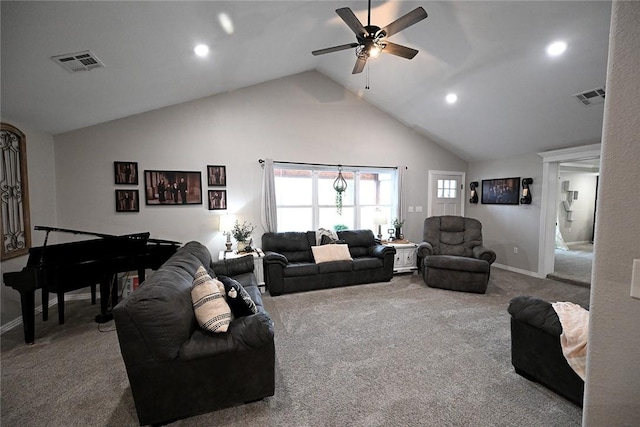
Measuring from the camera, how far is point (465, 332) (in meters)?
2.86

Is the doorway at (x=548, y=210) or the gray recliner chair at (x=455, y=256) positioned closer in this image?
the gray recliner chair at (x=455, y=256)

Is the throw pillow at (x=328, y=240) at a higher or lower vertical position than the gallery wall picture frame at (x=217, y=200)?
lower

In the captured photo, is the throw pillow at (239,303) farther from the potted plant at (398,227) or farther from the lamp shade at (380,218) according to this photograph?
the potted plant at (398,227)

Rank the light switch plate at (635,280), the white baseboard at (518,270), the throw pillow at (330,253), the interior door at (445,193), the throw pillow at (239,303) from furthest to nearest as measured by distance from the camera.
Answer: the interior door at (445,193) → the white baseboard at (518,270) → the throw pillow at (330,253) → the throw pillow at (239,303) → the light switch plate at (635,280)

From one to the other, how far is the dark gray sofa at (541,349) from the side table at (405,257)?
285 cm

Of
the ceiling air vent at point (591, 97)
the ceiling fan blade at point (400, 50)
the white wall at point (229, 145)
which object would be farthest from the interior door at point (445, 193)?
the ceiling fan blade at point (400, 50)

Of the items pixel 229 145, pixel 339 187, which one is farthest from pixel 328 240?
pixel 229 145

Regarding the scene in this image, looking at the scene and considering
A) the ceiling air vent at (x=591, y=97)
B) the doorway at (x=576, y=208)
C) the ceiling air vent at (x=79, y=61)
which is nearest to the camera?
the ceiling air vent at (x=79, y=61)

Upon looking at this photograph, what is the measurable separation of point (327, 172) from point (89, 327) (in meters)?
4.12

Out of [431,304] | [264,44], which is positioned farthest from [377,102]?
[431,304]

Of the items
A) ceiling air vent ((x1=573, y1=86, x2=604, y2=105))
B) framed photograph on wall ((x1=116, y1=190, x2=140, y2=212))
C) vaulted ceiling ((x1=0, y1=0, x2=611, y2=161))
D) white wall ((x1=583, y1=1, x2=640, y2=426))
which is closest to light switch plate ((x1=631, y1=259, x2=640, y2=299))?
white wall ((x1=583, y1=1, x2=640, y2=426))

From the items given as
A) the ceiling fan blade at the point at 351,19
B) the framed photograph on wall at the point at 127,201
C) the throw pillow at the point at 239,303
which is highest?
the ceiling fan blade at the point at 351,19

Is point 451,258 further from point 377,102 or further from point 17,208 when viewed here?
point 17,208

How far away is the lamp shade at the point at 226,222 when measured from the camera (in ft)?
14.1
